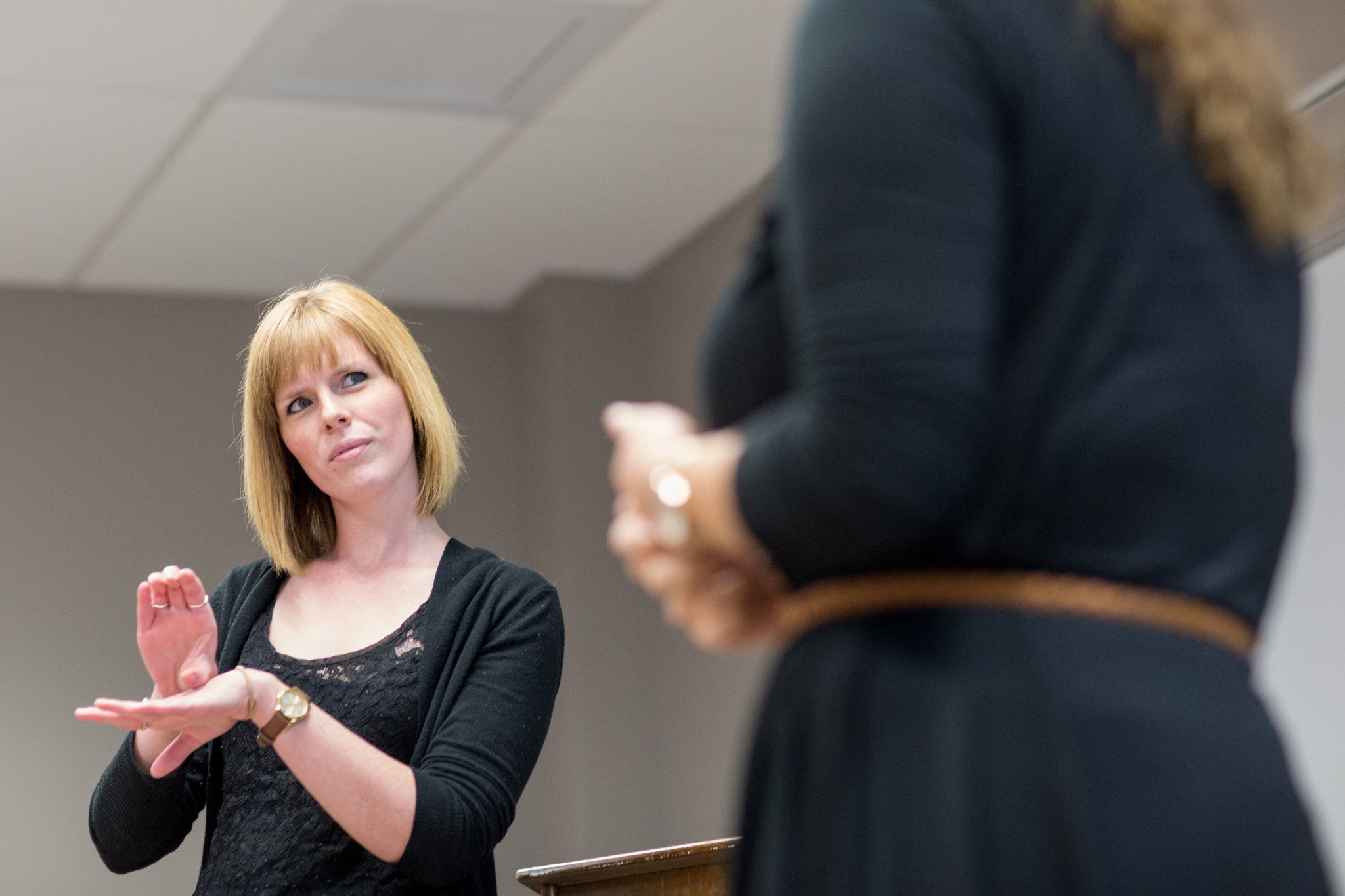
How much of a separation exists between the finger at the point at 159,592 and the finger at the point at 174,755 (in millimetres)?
160

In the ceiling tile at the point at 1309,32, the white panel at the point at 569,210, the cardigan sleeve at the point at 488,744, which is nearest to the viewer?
the cardigan sleeve at the point at 488,744

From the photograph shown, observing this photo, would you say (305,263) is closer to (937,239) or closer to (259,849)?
(259,849)

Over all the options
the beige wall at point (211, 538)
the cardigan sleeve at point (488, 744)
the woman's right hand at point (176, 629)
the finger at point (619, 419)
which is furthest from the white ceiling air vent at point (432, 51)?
the finger at point (619, 419)

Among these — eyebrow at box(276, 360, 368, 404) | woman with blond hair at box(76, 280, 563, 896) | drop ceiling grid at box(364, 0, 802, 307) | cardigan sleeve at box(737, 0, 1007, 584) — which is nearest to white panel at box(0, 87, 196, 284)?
drop ceiling grid at box(364, 0, 802, 307)

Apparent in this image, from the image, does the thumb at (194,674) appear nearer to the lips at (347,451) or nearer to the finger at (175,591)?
the finger at (175,591)

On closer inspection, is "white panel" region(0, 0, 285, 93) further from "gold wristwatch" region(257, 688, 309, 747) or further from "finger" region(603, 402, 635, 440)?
"finger" region(603, 402, 635, 440)

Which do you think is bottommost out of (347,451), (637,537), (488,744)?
(488,744)

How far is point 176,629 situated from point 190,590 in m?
0.04

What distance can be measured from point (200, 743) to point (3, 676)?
3293 mm

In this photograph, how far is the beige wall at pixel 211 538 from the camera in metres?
4.36

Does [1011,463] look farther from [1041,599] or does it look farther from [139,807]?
[139,807]

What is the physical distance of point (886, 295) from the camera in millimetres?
664

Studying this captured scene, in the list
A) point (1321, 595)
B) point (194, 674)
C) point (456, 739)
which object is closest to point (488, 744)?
point (456, 739)

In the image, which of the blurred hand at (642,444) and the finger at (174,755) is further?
the finger at (174,755)
